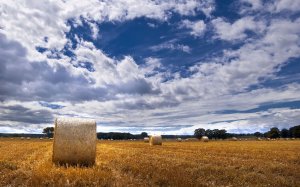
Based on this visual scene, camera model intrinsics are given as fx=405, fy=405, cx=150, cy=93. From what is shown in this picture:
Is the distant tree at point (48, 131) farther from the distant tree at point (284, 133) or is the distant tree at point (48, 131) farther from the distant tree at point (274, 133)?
the distant tree at point (284, 133)

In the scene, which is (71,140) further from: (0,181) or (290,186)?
(290,186)

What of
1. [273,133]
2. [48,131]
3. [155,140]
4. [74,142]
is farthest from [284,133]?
[74,142]

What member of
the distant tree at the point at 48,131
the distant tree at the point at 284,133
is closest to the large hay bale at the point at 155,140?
the distant tree at the point at 48,131

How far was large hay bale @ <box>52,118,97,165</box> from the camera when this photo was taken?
16.2 metres

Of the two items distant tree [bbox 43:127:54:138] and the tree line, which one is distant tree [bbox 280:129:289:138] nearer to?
the tree line

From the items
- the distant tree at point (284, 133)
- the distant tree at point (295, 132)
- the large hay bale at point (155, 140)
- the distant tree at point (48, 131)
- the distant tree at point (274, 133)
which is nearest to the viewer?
the large hay bale at point (155, 140)

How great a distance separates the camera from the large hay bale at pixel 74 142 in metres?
16.2

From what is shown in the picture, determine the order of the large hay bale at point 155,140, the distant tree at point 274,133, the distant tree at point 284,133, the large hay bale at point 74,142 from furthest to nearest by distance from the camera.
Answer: the distant tree at point 284,133, the distant tree at point 274,133, the large hay bale at point 155,140, the large hay bale at point 74,142

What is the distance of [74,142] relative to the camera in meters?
16.5

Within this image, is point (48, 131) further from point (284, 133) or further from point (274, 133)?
point (284, 133)

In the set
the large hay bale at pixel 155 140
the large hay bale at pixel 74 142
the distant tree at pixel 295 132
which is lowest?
the large hay bale at pixel 74 142

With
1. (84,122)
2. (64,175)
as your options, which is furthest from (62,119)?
(64,175)

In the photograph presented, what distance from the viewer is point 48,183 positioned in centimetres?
1030

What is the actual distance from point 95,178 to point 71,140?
227 inches
